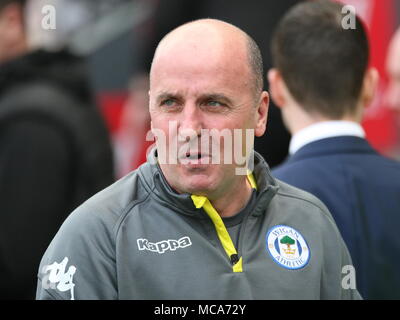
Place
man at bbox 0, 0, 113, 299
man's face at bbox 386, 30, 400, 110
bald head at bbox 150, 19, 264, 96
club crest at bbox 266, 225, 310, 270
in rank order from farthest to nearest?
man's face at bbox 386, 30, 400, 110
man at bbox 0, 0, 113, 299
club crest at bbox 266, 225, 310, 270
bald head at bbox 150, 19, 264, 96

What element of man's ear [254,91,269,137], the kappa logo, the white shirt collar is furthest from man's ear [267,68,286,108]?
the kappa logo

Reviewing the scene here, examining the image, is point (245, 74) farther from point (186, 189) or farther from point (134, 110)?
point (134, 110)

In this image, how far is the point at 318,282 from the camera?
8.94 feet

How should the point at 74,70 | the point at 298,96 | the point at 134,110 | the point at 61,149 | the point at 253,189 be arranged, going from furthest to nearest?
the point at 134,110, the point at 74,70, the point at 61,149, the point at 298,96, the point at 253,189

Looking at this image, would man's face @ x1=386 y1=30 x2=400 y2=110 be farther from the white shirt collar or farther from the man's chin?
the man's chin

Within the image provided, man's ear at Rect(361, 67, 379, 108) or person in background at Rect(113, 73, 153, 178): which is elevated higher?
man's ear at Rect(361, 67, 379, 108)

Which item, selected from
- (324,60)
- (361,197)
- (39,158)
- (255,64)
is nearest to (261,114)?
(255,64)

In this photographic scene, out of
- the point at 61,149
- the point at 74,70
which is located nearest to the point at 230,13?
the point at 74,70

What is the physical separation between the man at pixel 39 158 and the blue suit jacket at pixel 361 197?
1308mm

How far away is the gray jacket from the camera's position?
8.11 feet

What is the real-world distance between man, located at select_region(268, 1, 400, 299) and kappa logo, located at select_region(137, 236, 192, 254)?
3.01ft
